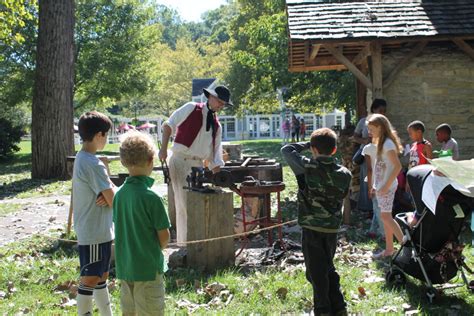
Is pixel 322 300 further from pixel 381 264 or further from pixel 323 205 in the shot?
pixel 381 264

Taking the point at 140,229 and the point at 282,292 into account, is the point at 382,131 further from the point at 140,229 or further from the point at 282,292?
the point at 140,229

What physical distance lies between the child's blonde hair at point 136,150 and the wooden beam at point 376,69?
21.8 ft

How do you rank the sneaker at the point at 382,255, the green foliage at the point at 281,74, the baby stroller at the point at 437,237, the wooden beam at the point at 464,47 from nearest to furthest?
the baby stroller at the point at 437,237, the sneaker at the point at 382,255, the wooden beam at the point at 464,47, the green foliage at the point at 281,74

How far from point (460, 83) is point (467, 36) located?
0.94 m

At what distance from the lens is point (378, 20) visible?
30.9 ft

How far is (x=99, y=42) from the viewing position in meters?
29.0

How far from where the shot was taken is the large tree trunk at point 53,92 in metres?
14.5

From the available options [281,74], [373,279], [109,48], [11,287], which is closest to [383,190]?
[373,279]

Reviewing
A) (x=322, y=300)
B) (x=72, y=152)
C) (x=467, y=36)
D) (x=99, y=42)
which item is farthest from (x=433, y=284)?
(x=99, y=42)

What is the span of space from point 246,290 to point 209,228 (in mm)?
1079

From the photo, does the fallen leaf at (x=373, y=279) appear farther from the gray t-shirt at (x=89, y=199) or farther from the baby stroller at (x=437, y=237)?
the gray t-shirt at (x=89, y=199)

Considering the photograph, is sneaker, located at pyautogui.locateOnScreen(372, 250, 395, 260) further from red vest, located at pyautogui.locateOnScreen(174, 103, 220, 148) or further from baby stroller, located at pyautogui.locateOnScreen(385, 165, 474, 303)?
red vest, located at pyautogui.locateOnScreen(174, 103, 220, 148)

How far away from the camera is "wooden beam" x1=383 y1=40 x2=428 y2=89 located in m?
9.29

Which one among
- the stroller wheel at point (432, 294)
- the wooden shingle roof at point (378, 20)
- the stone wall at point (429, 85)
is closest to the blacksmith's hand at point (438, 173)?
the stroller wheel at point (432, 294)
